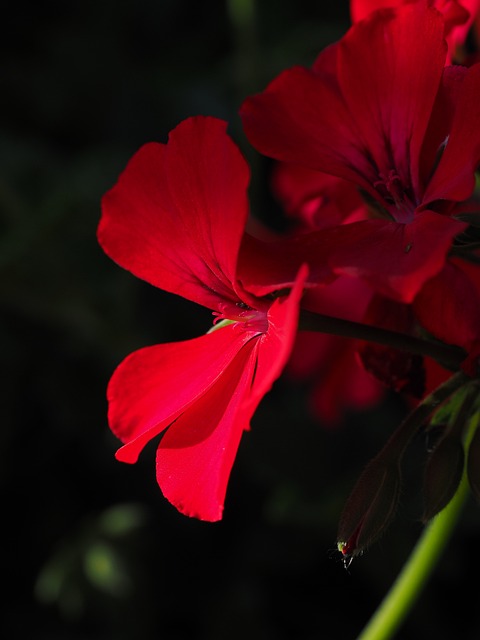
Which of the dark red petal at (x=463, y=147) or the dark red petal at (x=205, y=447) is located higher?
the dark red petal at (x=463, y=147)

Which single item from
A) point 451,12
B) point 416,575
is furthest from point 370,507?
point 451,12

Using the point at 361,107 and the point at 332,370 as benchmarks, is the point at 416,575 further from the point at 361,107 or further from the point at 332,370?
the point at 361,107

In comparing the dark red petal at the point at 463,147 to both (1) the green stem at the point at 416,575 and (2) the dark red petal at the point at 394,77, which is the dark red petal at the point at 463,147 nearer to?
(2) the dark red petal at the point at 394,77

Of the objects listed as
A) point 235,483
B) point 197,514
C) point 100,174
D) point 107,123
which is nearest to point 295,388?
point 235,483

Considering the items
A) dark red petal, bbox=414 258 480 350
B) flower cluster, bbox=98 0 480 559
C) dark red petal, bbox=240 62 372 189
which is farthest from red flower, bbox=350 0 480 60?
dark red petal, bbox=414 258 480 350

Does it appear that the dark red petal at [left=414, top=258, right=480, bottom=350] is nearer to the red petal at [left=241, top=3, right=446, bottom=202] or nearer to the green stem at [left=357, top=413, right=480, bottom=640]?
Answer: the red petal at [left=241, top=3, right=446, bottom=202]

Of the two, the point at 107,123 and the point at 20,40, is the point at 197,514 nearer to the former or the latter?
the point at 107,123

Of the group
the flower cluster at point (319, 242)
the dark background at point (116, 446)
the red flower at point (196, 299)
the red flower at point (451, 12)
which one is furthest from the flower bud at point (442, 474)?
the dark background at point (116, 446)
